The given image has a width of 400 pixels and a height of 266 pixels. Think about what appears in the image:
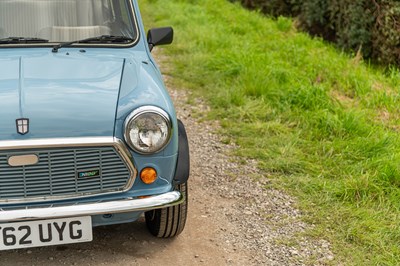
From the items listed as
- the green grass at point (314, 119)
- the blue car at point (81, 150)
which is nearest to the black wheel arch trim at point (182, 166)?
the blue car at point (81, 150)

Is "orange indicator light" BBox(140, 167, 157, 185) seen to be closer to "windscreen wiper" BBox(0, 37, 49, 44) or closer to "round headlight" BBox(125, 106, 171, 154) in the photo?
"round headlight" BBox(125, 106, 171, 154)

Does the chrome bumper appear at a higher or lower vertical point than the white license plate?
higher

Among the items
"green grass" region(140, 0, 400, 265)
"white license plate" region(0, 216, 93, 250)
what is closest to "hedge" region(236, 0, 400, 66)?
"green grass" region(140, 0, 400, 265)

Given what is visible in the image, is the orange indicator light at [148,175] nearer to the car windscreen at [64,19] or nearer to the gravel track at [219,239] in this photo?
the gravel track at [219,239]

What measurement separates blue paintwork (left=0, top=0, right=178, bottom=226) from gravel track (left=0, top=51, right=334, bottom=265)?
45 centimetres

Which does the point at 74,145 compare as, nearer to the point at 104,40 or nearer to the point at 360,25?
the point at 104,40

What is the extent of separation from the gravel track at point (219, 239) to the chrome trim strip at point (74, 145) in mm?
587

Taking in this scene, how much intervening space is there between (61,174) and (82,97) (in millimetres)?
434

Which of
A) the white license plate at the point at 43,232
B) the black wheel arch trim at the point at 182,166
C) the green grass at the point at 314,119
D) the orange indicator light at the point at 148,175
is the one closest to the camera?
the white license plate at the point at 43,232

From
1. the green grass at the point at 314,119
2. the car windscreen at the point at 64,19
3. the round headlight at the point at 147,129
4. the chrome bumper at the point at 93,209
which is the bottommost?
the green grass at the point at 314,119

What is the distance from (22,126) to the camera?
312 cm

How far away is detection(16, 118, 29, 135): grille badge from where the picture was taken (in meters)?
3.11

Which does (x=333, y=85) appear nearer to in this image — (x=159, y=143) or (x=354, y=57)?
(x=354, y=57)

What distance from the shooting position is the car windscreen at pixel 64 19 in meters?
4.09
